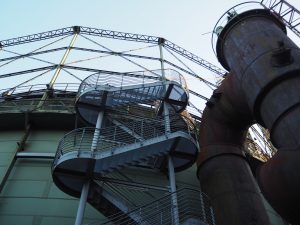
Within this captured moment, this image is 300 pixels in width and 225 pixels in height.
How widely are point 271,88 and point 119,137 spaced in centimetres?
564

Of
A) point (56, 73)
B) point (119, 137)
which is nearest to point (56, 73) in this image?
point (56, 73)

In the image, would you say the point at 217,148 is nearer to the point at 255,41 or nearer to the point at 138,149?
the point at 138,149

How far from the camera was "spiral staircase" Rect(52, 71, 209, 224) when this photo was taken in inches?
387

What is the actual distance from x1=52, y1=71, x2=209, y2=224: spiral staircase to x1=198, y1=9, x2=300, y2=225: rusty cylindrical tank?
1449mm

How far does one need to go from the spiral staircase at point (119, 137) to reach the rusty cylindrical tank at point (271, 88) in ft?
4.75

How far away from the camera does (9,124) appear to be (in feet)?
46.3

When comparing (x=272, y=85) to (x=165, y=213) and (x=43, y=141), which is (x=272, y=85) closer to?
(x=165, y=213)

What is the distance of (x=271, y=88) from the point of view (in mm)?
8195

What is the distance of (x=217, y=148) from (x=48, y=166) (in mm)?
6063

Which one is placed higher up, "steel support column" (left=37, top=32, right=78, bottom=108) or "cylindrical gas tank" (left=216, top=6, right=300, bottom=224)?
"steel support column" (left=37, top=32, right=78, bottom=108)

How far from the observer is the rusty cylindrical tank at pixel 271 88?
696 centimetres

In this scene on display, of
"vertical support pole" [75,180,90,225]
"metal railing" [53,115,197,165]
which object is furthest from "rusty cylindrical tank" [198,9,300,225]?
"vertical support pole" [75,180,90,225]

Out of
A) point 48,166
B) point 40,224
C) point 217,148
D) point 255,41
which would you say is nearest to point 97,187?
point 40,224

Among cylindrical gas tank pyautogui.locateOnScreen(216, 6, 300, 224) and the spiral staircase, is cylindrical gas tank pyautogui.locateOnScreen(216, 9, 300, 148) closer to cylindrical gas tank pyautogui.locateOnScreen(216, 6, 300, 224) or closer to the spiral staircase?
cylindrical gas tank pyautogui.locateOnScreen(216, 6, 300, 224)
